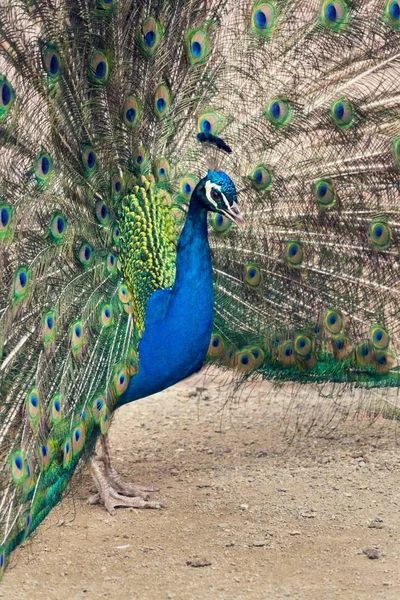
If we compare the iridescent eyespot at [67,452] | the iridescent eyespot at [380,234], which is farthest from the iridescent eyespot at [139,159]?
the iridescent eyespot at [67,452]

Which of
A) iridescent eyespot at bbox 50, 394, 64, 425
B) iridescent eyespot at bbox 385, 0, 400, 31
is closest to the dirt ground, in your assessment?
iridescent eyespot at bbox 50, 394, 64, 425

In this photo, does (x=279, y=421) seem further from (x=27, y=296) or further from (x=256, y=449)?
(x=27, y=296)

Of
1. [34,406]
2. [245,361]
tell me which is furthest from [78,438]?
[245,361]

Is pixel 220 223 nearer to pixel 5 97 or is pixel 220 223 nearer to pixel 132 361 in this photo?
pixel 132 361

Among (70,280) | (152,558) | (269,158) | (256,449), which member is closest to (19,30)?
(70,280)

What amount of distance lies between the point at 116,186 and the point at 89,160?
0.48ft

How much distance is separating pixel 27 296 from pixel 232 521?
1161 mm

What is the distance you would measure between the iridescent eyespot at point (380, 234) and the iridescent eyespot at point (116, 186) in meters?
0.89

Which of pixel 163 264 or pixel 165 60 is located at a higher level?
pixel 165 60

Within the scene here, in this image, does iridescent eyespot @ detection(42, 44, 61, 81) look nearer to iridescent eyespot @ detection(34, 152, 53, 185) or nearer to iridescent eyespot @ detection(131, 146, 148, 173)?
iridescent eyespot @ detection(34, 152, 53, 185)

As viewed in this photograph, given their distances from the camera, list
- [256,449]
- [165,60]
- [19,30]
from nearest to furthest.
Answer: [19,30], [165,60], [256,449]

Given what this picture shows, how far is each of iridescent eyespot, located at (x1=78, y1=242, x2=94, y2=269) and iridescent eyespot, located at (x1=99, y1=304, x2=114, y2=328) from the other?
0.47ft

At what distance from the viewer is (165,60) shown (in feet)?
10.3

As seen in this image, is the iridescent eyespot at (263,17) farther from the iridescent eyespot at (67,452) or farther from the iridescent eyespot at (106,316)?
the iridescent eyespot at (67,452)
